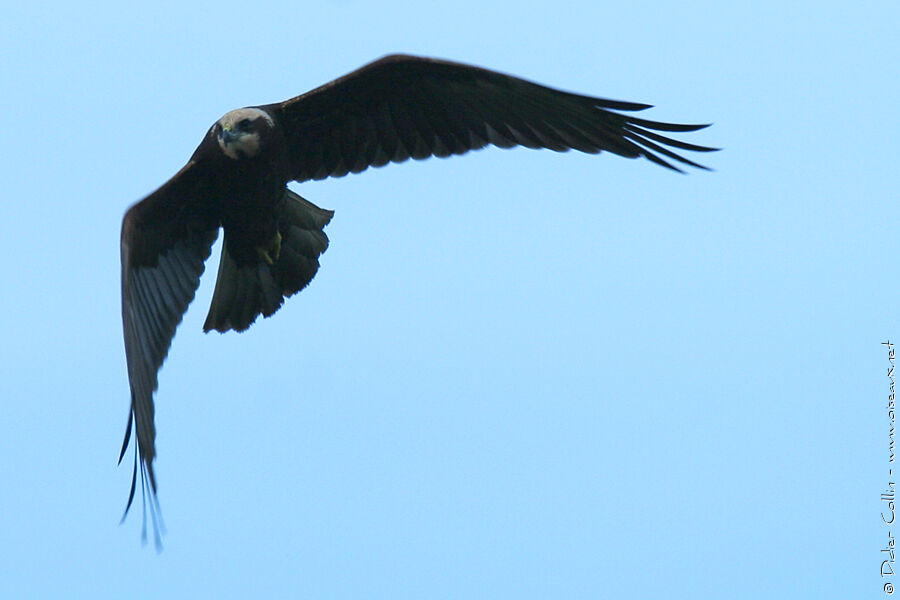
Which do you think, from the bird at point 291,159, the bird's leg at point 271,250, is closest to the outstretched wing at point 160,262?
the bird at point 291,159

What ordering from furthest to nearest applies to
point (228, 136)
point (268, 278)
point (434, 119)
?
point (268, 278)
point (434, 119)
point (228, 136)

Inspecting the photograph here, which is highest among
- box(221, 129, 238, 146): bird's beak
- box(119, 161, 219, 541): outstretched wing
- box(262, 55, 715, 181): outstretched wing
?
box(262, 55, 715, 181): outstretched wing

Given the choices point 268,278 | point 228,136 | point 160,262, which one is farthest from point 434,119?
point 160,262

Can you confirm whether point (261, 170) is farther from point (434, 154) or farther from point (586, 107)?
point (586, 107)

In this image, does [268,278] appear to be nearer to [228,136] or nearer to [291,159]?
[291,159]

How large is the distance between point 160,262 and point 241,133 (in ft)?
3.57

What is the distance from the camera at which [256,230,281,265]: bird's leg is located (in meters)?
7.97

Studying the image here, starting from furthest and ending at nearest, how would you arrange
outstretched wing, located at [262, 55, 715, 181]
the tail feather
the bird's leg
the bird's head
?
1. the tail feather
2. the bird's leg
3. the bird's head
4. outstretched wing, located at [262, 55, 715, 181]

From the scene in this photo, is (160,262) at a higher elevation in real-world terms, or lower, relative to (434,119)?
lower

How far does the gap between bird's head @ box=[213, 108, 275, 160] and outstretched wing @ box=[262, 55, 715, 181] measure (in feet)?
1.03

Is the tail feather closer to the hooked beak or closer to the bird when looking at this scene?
the bird

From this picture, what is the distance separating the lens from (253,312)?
8.20m

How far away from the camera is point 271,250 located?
802cm

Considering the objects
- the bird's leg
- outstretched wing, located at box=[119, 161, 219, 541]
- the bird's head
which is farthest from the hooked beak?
the bird's leg
